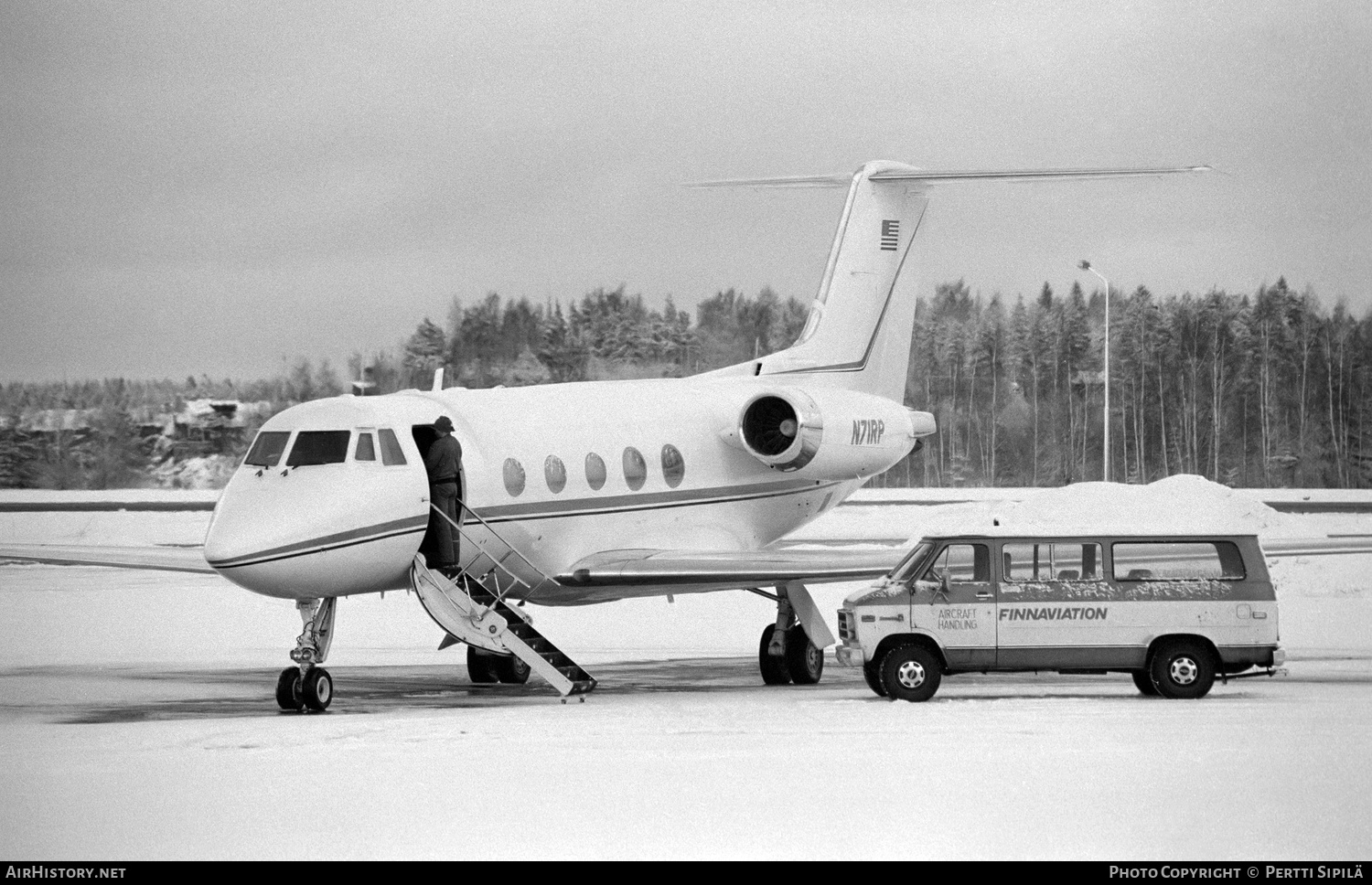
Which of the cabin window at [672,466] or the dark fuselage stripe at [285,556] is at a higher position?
the cabin window at [672,466]

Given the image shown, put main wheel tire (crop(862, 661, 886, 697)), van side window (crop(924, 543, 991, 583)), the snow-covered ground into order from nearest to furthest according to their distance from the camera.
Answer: the snow-covered ground → van side window (crop(924, 543, 991, 583)) → main wheel tire (crop(862, 661, 886, 697))

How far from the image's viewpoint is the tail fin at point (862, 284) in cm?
2475

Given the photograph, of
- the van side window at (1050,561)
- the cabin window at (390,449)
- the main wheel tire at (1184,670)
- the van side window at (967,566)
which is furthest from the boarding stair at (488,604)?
the main wheel tire at (1184,670)

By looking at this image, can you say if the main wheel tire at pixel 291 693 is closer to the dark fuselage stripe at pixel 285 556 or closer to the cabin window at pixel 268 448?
the dark fuselage stripe at pixel 285 556

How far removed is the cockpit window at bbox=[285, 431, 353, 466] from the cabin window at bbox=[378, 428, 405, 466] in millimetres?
351

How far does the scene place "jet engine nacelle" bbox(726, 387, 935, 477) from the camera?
22297 millimetres

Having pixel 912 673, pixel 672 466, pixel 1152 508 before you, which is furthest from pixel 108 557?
pixel 1152 508

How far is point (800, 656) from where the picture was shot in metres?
21.0

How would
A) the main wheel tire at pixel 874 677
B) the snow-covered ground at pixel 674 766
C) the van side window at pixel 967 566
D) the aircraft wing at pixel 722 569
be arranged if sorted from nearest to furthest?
1. the snow-covered ground at pixel 674 766
2. the van side window at pixel 967 566
3. the main wheel tire at pixel 874 677
4. the aircraft wing at pixel 722 569

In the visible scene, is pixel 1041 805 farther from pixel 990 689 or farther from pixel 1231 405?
pixel 1231 405

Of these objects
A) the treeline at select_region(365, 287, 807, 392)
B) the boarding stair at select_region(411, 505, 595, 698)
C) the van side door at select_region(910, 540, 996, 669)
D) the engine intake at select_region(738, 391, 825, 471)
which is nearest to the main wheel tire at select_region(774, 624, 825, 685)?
the engine intake at select_region(738, 391, 825, 471)

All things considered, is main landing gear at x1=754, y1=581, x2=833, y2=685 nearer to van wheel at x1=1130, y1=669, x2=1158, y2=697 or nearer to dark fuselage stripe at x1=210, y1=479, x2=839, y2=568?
dark fuselage stripe at x1=210, y1=479, x2=839, y2=568

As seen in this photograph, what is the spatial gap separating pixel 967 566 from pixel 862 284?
8341 mm

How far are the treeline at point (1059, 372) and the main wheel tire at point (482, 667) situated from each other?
4644 cm
